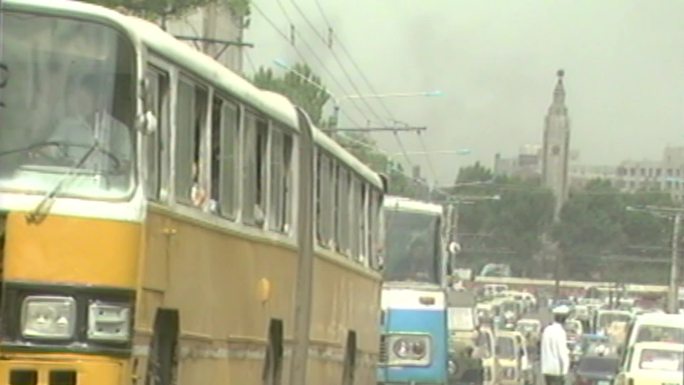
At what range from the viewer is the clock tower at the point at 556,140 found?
→ 178625mm

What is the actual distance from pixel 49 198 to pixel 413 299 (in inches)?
749

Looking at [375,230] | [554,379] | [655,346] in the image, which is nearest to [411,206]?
[554,379]

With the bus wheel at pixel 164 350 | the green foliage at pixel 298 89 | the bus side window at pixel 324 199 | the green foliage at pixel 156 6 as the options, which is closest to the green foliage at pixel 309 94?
the green foliage at pixel 298 89

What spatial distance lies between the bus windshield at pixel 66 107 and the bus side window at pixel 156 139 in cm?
20

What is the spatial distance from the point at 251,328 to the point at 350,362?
7951mm

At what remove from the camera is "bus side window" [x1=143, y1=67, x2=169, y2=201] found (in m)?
12.5

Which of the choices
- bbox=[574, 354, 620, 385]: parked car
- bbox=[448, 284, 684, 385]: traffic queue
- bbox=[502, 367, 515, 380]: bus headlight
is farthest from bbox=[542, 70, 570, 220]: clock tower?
bbox=[574, 354, 620, 385]: parked car

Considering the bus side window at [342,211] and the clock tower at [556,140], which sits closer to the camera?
the bus side window at [342,211]

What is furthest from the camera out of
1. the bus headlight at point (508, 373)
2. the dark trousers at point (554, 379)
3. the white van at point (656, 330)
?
the bus headlight at point (508, 373)

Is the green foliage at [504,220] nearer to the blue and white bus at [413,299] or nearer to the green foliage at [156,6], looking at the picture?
the green foliage at [156,6]

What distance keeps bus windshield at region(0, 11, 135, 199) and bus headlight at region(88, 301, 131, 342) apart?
25.8 inches

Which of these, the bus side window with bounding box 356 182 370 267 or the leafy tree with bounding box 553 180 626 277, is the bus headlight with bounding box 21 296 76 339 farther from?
the leafy tree with bounding box 553 180 626 277

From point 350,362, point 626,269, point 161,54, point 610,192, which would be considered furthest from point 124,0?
point 610,192

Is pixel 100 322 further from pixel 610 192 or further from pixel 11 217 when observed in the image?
pixel 610 192
